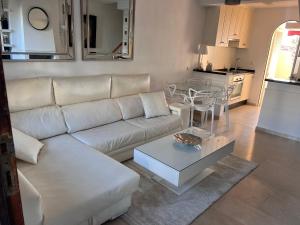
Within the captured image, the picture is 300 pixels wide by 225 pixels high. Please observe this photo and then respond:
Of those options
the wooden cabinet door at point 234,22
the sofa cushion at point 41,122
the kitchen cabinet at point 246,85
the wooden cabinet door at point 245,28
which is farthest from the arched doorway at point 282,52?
the sofa cushion at point 41,122

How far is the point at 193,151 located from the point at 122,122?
1137 millimetres

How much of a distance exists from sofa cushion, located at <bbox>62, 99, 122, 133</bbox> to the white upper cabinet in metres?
2.90

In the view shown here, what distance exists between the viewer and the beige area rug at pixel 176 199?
197 centimetres

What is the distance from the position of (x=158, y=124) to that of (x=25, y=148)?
168cm

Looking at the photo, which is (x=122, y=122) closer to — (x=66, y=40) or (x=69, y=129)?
(x=69, y=129)

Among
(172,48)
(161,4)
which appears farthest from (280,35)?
(161,4)

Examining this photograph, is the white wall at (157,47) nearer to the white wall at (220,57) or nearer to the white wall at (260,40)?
the white wall at (220,57)

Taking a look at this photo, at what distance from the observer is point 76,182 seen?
1739 mm

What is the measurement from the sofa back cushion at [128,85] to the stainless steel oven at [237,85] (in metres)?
2.33

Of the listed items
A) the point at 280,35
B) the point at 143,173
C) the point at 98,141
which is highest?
the point at 280,35

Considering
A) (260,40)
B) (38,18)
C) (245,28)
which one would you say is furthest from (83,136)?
(260,40)

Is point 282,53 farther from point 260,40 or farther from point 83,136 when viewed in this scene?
Result: point 83,136

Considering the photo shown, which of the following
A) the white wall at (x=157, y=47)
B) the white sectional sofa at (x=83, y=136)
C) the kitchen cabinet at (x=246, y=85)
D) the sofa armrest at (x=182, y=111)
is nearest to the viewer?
the white sectional sofa at (x=83, y=136)

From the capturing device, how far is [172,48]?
449cm
